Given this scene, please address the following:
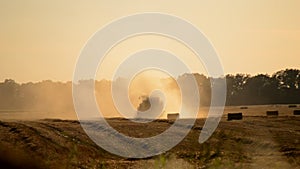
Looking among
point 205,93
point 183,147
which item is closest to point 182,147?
point 183,147

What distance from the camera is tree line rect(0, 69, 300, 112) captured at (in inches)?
5162

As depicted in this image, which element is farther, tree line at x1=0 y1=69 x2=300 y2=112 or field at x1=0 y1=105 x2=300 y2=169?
tree line at x1=0 y1=69 x2=300 y2=112

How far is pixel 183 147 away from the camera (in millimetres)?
37156

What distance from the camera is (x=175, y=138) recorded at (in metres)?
41.6

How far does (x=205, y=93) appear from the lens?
535 feet

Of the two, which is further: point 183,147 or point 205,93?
point 205,93

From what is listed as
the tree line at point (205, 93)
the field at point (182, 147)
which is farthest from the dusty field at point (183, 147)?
the tree line at point (205, 93)

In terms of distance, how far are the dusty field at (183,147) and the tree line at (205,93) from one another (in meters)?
73.5

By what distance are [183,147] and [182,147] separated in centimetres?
6

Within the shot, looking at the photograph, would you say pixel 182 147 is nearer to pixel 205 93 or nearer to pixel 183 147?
pixel 183 147

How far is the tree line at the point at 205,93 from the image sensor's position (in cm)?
13112

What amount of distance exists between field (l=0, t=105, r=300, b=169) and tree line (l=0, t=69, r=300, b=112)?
241 feet

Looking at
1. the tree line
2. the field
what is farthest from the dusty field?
the tree line

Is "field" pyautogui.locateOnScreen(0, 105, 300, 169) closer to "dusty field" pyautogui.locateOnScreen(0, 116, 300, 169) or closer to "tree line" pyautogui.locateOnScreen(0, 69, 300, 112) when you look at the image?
"dusty field" pyautogui.locateOnScreen(0, 116, 300, 169)
